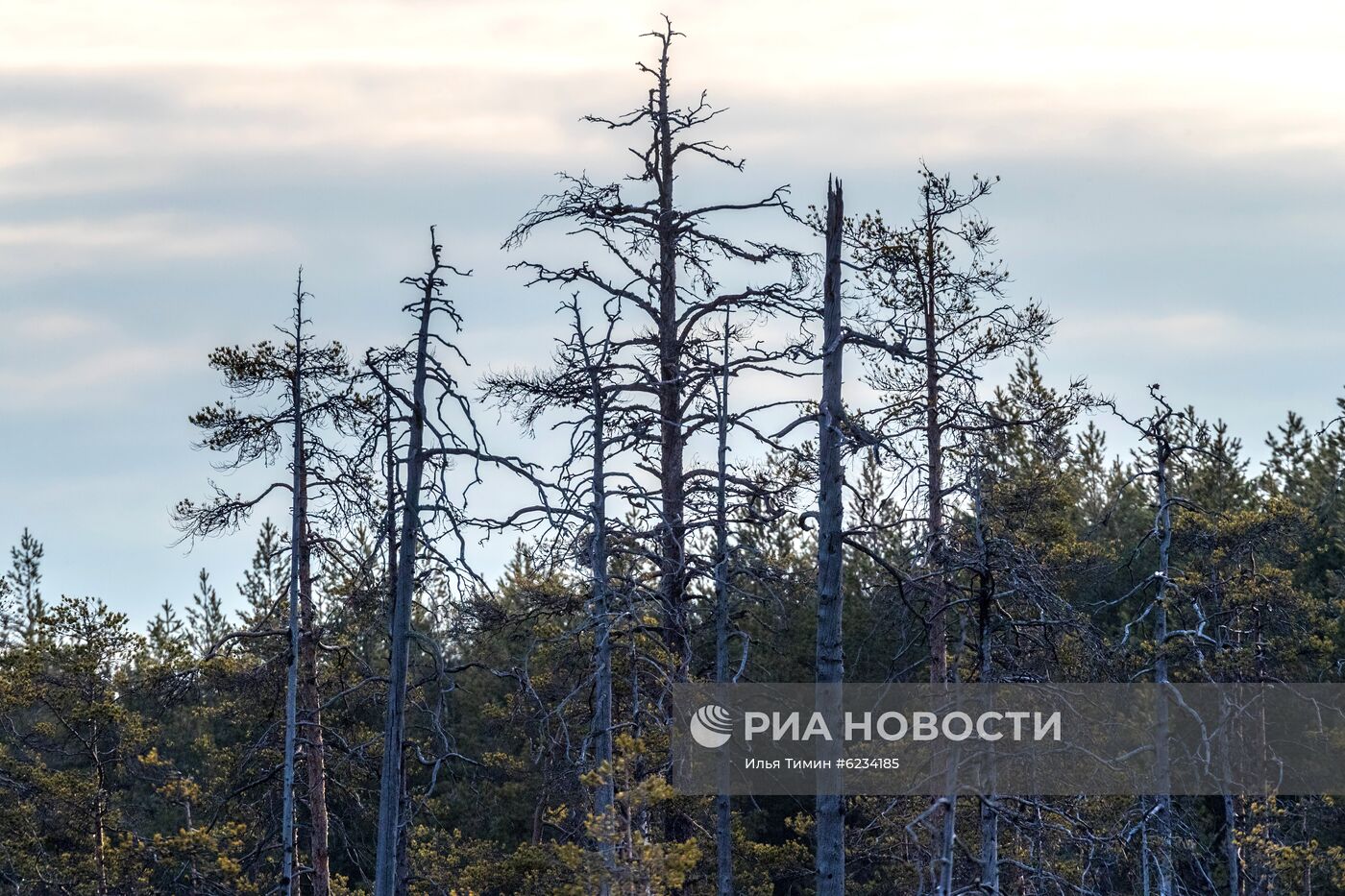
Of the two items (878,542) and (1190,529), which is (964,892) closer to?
(878,542)

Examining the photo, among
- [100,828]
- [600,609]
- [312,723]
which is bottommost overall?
[100,828]

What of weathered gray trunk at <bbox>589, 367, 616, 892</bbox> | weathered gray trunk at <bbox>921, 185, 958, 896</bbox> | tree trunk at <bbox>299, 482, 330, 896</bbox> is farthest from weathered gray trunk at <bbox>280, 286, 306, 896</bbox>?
weathered gray trunk at <bbox>921, 185, 958, 896</bbox>

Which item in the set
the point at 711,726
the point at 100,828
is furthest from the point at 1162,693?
the point at 100,828

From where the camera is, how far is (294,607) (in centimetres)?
2138

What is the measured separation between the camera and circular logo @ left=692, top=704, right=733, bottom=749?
2441 cm

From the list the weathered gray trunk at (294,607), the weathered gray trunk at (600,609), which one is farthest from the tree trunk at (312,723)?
the weathered gray trunk at (600,609)

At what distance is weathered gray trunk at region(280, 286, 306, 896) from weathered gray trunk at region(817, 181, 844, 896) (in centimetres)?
925

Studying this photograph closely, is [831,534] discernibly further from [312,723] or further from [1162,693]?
[312,723]

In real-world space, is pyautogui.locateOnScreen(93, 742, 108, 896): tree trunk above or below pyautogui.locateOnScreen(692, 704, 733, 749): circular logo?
below

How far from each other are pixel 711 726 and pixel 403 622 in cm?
963

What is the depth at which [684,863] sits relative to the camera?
16375 mm

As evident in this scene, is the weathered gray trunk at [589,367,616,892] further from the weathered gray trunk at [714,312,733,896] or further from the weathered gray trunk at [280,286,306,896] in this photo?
the weathered gray trunk at [280,286,306,896]

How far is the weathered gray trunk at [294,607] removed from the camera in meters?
21.3

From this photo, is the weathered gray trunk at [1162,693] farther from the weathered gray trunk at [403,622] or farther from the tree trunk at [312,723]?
the tree trunk at [312,723]
